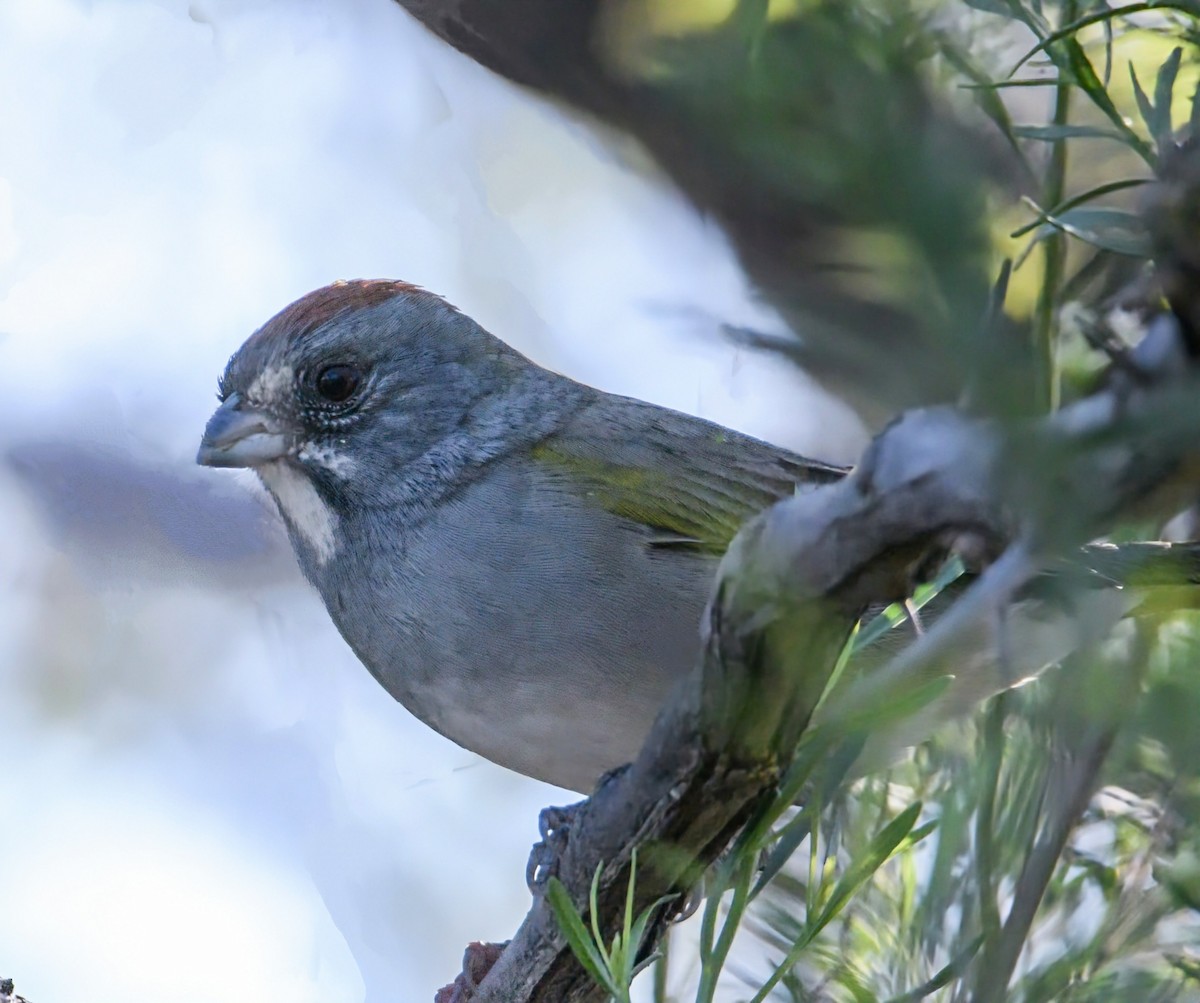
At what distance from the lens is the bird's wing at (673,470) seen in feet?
11.4

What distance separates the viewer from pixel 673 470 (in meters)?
3.65

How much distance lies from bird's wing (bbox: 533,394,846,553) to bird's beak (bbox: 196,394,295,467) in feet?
2.36

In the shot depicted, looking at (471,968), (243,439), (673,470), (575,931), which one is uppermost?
(243,439)

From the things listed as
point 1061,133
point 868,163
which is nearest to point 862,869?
point 1061,133

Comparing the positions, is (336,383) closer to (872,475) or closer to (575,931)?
(575,931)

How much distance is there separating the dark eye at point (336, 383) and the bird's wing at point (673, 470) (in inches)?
23.2

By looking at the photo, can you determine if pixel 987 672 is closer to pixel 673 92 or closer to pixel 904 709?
pixel 904 709

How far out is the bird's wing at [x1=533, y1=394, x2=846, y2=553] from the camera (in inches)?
136

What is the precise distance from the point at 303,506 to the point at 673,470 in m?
1.04

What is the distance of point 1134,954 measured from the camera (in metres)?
1.80

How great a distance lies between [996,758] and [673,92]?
2.83 feet

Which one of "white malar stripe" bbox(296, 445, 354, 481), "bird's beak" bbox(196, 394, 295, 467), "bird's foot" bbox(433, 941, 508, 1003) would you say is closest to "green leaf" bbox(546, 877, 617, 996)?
"bird's foot" bbox(433, 941, 508, 1003)

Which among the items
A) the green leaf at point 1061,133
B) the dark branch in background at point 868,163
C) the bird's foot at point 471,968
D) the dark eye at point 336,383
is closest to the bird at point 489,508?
the dark eye at point 336,383

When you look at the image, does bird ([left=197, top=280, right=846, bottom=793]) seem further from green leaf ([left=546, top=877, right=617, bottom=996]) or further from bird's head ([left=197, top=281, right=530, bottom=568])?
green leaf ([left=546, top=877, right=617, bottom=996])
